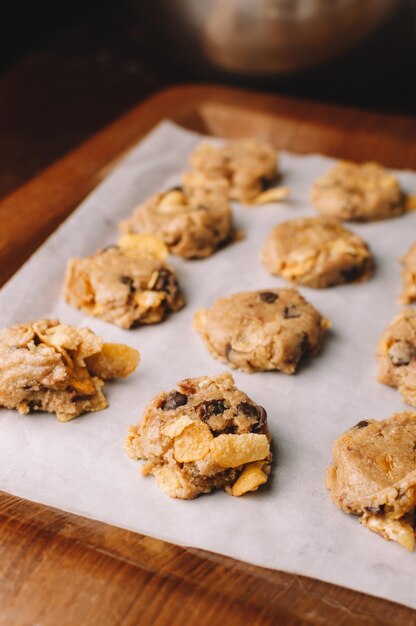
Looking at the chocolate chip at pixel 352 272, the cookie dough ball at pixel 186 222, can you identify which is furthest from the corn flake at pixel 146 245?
the chocolate chip at pixel 352 272

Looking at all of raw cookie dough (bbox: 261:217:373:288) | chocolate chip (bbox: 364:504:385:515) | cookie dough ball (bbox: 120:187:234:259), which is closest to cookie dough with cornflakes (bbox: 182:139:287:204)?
cookie dough ball (bbox: 120:187:234:259)

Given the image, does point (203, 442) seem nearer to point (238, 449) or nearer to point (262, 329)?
point (238, 449)

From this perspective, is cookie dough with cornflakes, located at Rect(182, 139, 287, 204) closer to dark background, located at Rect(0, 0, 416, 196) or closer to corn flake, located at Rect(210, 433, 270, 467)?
dark background, located at Rect(0, 0, 416, 196)

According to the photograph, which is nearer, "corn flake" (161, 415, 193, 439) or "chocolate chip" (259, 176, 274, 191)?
"corn flake" (161, 415, 193, 439)

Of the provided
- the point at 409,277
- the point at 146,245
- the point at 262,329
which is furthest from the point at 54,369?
the point at 409,277

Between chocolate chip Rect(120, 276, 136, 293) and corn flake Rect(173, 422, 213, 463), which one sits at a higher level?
chocolate chip Rect(120, 276, 136, 293)

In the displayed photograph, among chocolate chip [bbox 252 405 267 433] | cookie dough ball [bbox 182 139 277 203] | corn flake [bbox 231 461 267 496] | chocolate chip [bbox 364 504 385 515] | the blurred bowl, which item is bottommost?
chocolate chip [bbox 364 504 385 515]

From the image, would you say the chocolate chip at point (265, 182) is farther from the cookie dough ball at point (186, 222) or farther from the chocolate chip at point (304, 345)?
the chocolate chip at point (304, 345)
